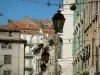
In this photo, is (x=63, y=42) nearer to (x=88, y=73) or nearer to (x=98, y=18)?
(x=88, y=73)

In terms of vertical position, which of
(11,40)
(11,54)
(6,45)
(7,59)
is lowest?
(7,59)

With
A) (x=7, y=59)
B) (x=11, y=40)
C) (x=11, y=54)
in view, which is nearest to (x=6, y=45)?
(x=11, y=40)

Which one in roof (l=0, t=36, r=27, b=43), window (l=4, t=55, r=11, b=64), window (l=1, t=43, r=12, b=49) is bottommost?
window (l=4, t=55, r=11, b=64)

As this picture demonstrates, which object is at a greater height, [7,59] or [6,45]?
[6,45]

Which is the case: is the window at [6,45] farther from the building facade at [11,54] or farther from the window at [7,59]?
the window at [7,59]

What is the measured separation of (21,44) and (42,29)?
29287mm

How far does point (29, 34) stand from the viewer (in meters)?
91.1

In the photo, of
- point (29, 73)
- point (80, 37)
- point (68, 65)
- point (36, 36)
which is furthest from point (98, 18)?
point (36, 36)

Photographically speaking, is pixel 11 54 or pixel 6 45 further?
pixel 6 45

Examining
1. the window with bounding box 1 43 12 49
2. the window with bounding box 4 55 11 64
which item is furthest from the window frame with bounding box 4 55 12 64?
the window with bounding box 1 43 12 49

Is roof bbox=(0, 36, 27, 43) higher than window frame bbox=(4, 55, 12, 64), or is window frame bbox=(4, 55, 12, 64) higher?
roof bbox=(0, 36, 27, 43)

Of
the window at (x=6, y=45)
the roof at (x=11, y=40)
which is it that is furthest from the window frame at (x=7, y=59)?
the roof at (x=11, y=40)

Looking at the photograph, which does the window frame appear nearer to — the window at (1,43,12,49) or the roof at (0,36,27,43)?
the window at (1,43,12,49)

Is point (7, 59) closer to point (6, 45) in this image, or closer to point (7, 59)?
point (7, 59)
